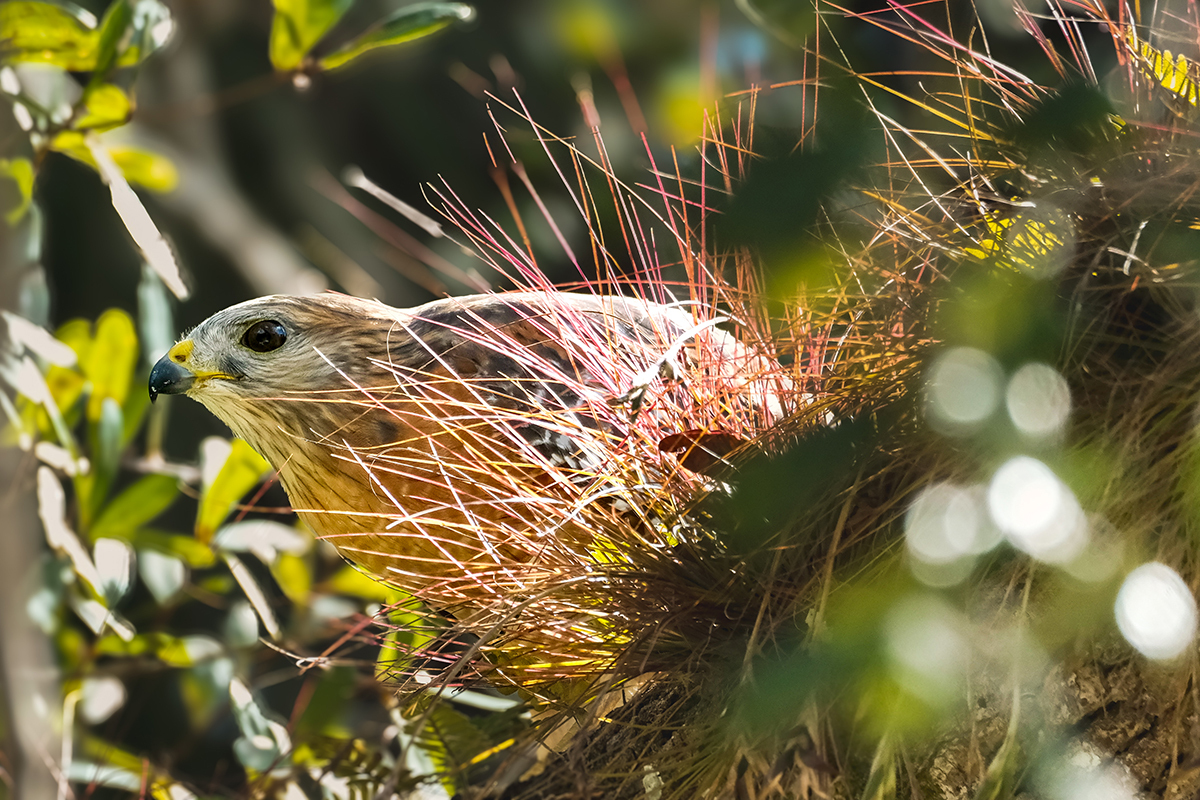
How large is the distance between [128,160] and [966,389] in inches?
74.6

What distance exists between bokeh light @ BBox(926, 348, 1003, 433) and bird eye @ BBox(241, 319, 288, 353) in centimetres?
104

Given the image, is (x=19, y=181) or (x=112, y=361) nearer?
(x=19, y=181)

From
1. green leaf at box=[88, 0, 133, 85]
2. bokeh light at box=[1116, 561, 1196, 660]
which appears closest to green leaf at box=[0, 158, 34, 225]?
green leaf at box=[88, 0, 133, 85]

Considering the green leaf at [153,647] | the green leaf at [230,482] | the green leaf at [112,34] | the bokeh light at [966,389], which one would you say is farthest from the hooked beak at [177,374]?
the bokeh light at [966,389]

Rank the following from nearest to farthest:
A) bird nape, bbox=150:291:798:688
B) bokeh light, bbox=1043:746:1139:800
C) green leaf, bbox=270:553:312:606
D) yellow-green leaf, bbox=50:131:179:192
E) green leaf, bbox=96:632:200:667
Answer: bokeh light, bbox=1043:746:1139:800
bird nape, bbox=150:291:798:688
yellow-green leaf, bbox=50:131:179:192
green leaf, bbox=96:632:200:667
green leaf, bbox=270:553:312:606

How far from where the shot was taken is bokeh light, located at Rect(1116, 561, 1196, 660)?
573mm

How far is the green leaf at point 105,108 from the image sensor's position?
5.10 feet

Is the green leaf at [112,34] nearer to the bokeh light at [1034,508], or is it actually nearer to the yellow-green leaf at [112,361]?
the yellow-green leaf at [112,361]

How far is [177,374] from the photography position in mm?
1413

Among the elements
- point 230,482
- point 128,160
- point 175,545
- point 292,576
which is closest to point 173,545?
point 175,545

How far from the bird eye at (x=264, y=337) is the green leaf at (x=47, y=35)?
49 centimetres

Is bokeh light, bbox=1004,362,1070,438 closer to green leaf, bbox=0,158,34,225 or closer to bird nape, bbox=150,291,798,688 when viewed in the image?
bird nape, bbox=150,291,798,688

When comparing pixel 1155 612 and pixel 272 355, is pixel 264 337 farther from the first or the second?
pixel 1155 612

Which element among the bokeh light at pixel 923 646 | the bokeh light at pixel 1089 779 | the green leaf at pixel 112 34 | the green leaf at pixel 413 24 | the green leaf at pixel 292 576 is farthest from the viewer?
the green leaf at pixel 292 576
